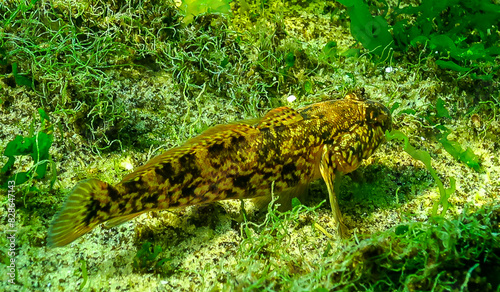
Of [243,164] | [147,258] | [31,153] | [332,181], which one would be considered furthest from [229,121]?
[31,153]

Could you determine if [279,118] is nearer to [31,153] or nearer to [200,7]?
[200,7]

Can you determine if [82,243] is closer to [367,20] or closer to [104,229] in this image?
[104,229]

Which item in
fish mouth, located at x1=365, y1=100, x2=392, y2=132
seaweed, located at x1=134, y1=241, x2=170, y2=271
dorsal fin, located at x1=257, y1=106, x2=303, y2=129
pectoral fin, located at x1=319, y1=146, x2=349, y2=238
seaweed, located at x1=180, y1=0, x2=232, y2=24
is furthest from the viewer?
seaweed, located at x1=180, y1=0, x2=232, y2=24

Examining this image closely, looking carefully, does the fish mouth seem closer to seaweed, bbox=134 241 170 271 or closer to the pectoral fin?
the pectoral fin

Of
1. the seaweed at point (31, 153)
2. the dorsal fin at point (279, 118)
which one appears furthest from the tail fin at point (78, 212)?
the dorsal fin at point (279, 118)

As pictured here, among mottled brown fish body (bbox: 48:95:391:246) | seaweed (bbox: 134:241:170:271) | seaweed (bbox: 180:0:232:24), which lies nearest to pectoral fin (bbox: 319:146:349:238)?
mottled brown fish body (bbox: 48:95:391:246)
